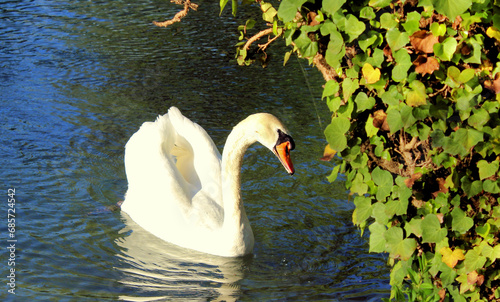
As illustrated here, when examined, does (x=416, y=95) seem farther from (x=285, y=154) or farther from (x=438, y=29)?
(x=285, y=154)

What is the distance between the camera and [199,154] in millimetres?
6426

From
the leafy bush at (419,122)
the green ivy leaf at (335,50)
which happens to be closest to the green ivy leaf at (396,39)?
the leafy bush at (419,122)

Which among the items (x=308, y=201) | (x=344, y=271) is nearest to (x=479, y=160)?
(x=344, y=271)

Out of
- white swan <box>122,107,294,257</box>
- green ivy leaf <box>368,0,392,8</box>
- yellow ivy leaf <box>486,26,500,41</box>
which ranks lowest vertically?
white swan <box>122,107,294,257</box>

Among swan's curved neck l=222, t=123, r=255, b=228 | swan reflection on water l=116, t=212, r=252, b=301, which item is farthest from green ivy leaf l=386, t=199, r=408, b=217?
swan's curved neck l=222, t=123, r=255, b=228

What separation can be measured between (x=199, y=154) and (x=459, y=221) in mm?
3536

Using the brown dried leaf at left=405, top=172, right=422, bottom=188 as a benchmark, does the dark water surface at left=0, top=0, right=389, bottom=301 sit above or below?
below

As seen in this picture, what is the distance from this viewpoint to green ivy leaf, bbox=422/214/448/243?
10.8 ft

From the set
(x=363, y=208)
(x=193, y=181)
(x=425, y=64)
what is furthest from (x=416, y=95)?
(x=193, y=181)

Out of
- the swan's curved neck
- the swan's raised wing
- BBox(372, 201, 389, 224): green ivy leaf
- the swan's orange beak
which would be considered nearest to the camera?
BBox(372, 201, 389, 224): green ivy leaf

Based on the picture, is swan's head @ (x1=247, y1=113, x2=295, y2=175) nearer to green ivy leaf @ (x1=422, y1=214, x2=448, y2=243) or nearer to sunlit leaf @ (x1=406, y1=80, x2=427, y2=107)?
green ivy leaf @ (x1=422, y1=214, x2=448, y2=243)

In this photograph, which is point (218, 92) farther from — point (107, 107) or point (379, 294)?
point (379, 294)

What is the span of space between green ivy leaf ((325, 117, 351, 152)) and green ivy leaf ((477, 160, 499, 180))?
679 mm

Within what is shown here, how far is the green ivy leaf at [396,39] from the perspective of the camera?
2.97m
